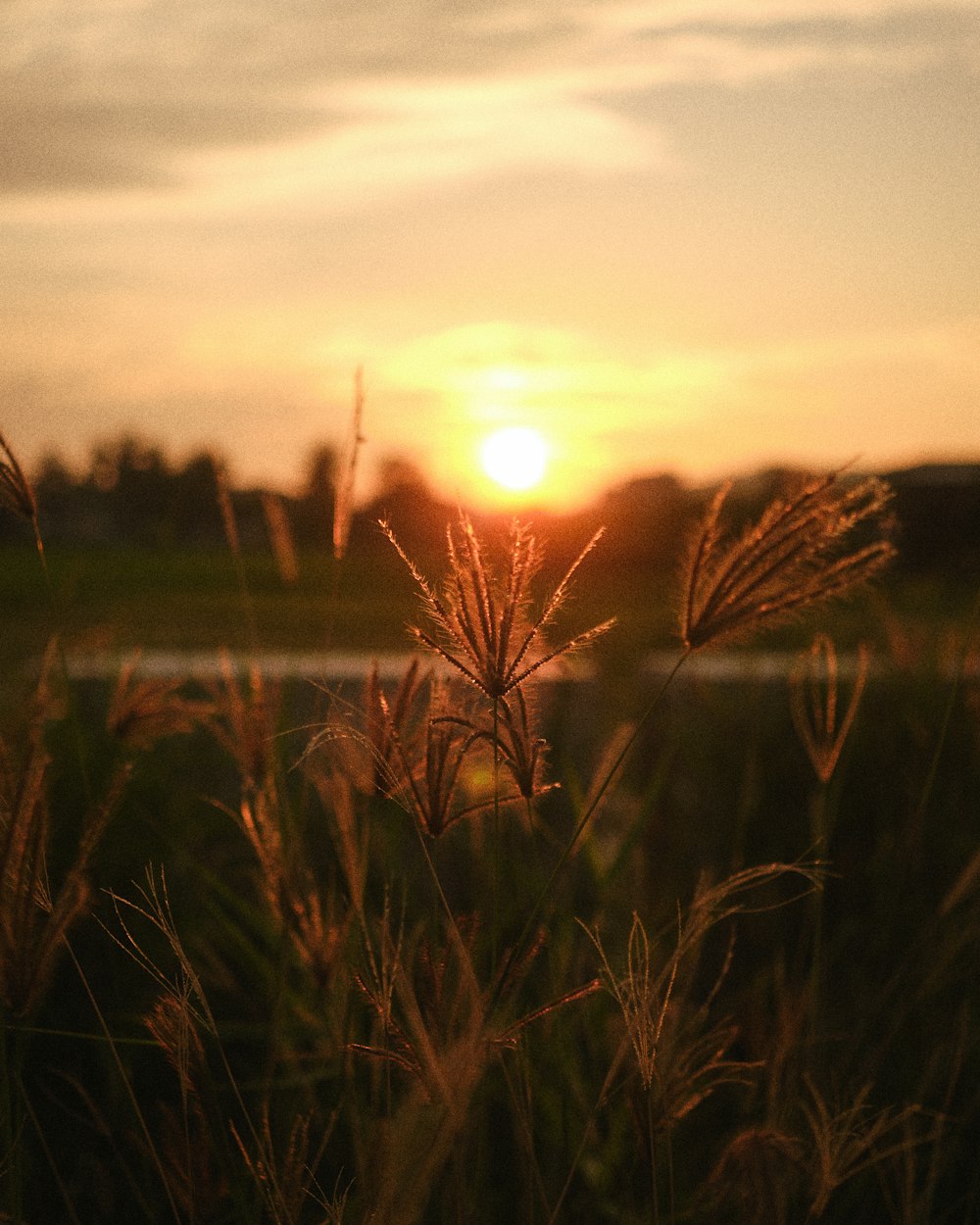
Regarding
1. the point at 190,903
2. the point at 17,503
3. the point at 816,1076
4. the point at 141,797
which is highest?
the point at 17,503

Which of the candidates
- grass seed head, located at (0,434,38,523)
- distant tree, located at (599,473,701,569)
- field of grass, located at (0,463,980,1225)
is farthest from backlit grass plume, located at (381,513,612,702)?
distant tree, located at (599,473,701,569)

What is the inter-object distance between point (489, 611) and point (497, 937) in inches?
11.1

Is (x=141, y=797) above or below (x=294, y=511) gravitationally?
below

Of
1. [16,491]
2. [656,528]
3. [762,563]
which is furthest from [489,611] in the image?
[656,528]

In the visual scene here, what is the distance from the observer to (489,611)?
3.03 ft

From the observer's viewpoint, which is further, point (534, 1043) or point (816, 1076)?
point (816, 1076)

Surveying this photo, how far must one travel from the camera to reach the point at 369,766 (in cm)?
112

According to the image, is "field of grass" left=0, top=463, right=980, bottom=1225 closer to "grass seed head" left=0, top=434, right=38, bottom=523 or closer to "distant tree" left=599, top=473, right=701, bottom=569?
"grass seed head" left=0, top=434, right=38, bottom=523

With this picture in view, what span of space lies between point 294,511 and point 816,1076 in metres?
1.58

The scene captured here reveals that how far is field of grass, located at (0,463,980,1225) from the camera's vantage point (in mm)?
965

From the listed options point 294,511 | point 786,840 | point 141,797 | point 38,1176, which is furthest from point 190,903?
point 786,840

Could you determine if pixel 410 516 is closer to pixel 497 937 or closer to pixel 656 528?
pixel 497 937

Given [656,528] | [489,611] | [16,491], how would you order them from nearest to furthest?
[489,611] < [16,491] < [656,528]

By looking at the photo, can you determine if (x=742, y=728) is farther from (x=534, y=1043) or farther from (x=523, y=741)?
(x=523, y=741)
